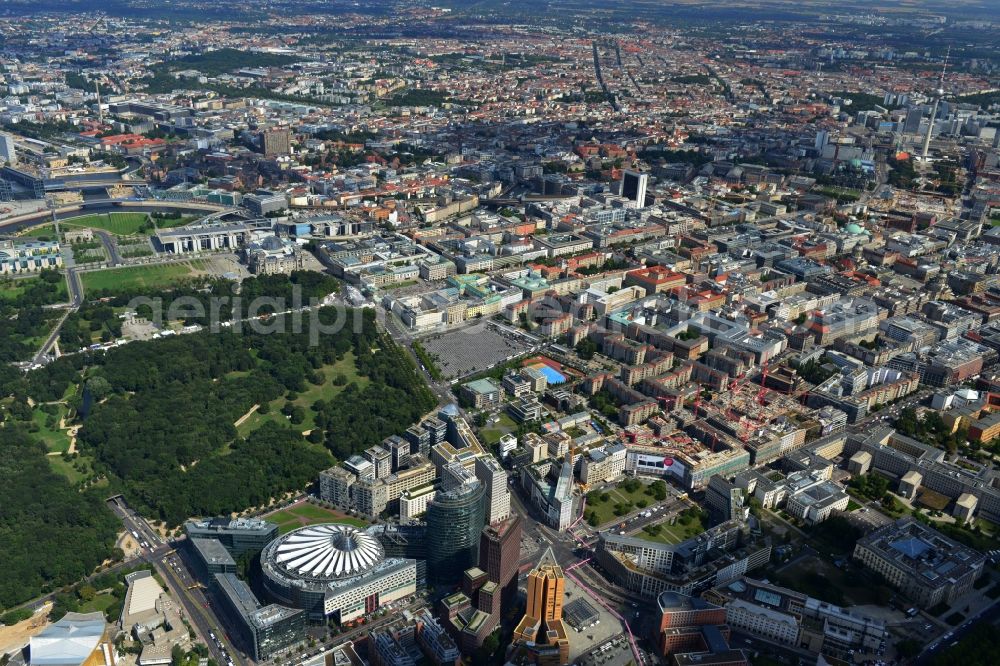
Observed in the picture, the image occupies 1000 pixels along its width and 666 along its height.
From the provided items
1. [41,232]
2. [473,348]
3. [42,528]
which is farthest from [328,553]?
[41,232]

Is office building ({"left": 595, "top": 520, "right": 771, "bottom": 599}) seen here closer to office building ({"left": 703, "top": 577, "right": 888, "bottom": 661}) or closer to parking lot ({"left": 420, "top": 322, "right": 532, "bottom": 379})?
office building ({"left": 703, "top": 577, "right": 888, "bottom": 661})

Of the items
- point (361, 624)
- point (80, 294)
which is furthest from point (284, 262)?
point (361, 624)

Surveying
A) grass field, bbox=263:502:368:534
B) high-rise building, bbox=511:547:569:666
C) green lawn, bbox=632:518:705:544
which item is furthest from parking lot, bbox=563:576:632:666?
grass field, bbox=263:502:368:534

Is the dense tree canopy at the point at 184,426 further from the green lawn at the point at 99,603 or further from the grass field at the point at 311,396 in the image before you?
the green lawn at the point at 99,603

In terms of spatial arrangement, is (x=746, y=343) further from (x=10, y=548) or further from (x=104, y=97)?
(x=104, y=97)

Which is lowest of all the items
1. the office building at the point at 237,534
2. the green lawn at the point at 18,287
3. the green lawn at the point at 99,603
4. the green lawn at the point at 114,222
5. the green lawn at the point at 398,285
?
the green lawn at the point at 114,222

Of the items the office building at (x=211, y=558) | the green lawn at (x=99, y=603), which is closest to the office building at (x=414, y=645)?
the office building at (x=211, y=558)
